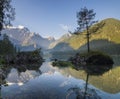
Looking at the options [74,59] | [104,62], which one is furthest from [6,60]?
[104,62]

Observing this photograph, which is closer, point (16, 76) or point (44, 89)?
point (44, 89)

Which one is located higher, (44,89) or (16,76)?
(44,89)

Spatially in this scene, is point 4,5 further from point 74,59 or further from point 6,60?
point 74,59

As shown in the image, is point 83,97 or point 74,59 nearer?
point 83,97

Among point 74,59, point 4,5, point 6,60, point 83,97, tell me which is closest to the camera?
point 83,97

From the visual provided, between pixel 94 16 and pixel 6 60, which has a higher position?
pixel 94 16

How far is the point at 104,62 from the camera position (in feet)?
214

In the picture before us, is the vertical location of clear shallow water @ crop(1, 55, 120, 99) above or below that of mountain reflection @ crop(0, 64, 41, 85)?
above

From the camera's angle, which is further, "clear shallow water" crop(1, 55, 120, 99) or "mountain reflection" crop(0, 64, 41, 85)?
"mountain reflection" crop(0, 64, 41, 85)

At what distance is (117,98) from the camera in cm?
1719

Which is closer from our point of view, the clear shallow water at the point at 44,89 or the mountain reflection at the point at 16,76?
the clear shallow water at the point at 44,89

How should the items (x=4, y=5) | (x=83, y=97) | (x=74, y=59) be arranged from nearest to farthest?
1. (x=83, y=97)
2. (x=4, y=5)
3. (x=74, y=59)

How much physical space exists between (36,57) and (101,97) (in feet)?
190

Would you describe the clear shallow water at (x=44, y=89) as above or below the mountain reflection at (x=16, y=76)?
above
